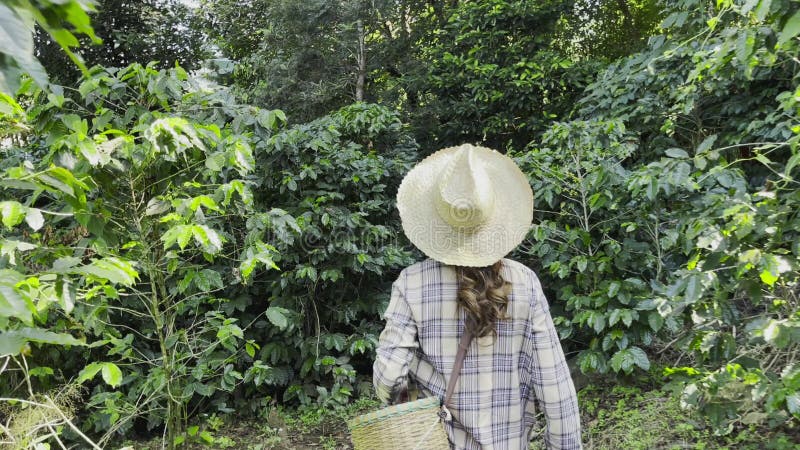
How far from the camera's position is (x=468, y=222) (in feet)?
5.41

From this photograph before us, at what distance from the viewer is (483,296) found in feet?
5.28

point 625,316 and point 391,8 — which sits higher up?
point 391,8

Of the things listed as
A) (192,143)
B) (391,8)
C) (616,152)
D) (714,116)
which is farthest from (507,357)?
(391,8)

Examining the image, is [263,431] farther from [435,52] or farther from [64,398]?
[435,52]

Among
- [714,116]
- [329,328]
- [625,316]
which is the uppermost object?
[714,116]

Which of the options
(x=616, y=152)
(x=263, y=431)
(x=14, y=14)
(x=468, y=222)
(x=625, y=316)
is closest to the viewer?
(x=14, y=14)

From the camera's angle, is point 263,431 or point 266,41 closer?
point 263,431

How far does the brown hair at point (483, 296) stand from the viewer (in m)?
1.60

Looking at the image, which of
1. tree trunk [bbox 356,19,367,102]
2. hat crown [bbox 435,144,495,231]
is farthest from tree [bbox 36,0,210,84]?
hat crown [bbox 435,144,495,231]

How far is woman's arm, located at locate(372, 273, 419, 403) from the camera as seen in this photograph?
1625 millimetres

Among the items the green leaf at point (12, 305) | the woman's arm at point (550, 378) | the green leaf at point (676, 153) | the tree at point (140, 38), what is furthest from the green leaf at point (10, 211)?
the tree at point (140, 38)

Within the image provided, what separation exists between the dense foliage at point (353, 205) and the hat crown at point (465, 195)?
2.55ft

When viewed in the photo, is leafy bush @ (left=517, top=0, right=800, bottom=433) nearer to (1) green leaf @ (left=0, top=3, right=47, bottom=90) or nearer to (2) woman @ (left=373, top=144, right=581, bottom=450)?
(2) woman @ (left=373, top=144, right=581, bottom=450)

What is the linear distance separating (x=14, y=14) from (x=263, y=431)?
3937 millimetres
